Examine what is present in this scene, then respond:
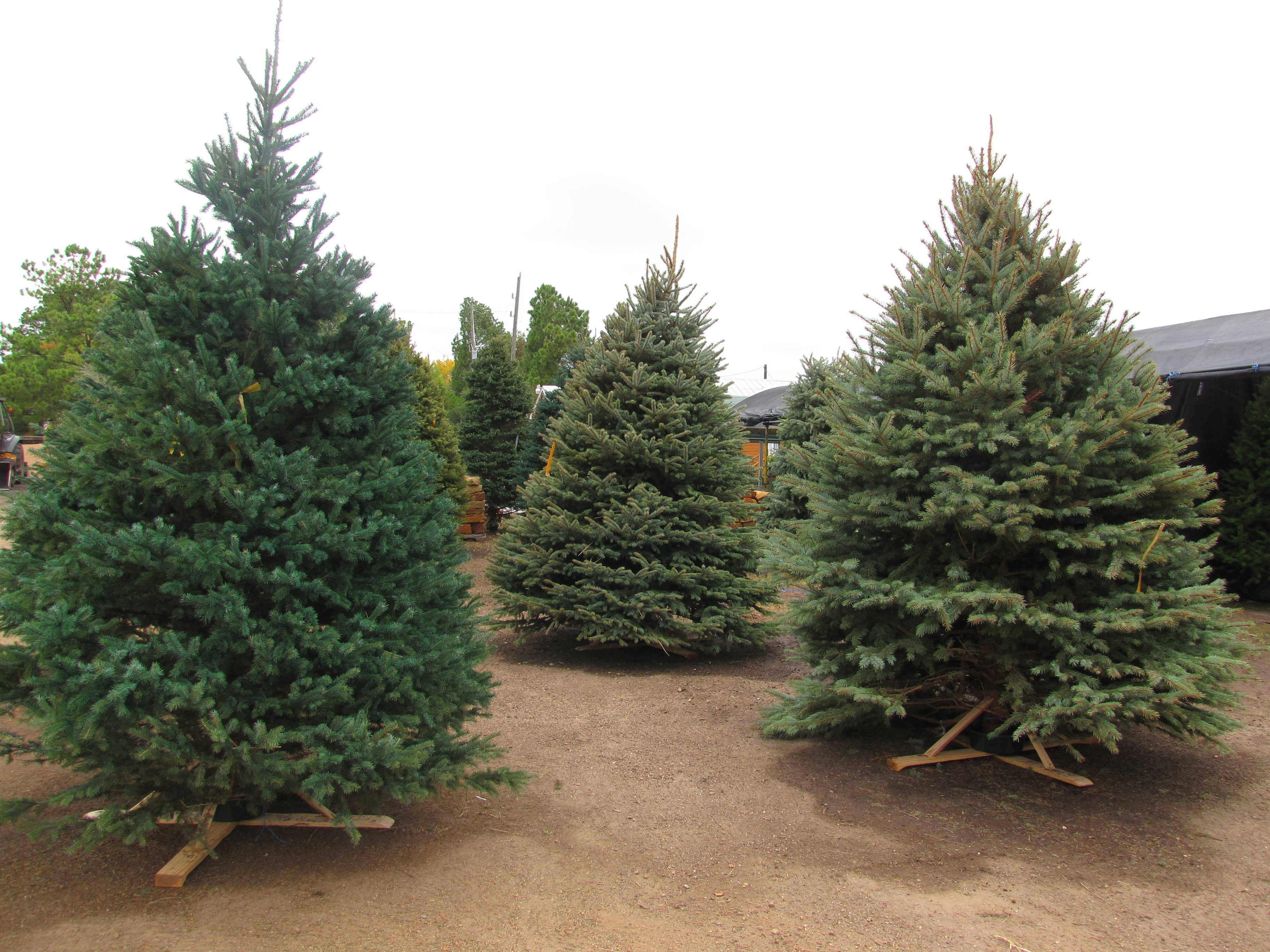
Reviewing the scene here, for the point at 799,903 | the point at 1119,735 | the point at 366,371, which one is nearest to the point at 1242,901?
the point at 1119,735

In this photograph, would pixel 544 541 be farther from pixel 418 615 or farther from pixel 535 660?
pixel 418 615

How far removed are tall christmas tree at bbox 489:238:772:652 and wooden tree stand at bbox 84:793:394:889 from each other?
3.77 metres

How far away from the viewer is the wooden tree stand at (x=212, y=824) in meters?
3.26

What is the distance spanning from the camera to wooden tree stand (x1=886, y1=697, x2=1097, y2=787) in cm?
466

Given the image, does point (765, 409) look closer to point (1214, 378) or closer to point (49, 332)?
point (1214, 378)

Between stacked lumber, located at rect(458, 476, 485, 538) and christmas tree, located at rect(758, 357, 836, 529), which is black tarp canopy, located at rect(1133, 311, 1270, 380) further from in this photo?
stacked lumber, located at rect(458, 476, 485, 538)

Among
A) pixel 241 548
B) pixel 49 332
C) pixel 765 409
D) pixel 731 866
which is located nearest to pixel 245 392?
pixel 241 548

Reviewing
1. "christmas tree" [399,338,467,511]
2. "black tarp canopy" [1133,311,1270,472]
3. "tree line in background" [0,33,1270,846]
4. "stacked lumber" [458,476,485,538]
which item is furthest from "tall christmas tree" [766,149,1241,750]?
"stacked lumber" [458,476,485,538]

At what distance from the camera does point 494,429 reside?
18859 millimetres

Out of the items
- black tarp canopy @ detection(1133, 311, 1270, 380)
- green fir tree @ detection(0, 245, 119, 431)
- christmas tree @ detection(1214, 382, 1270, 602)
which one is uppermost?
green fir tree @ detection(0, 245, 119, 431)

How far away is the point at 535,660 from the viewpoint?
313 inches

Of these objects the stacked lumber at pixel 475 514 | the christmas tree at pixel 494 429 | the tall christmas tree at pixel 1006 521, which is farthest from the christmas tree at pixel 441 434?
the tall christmas tree at pixel 1006 521

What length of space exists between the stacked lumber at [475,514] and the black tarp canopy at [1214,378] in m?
12.0

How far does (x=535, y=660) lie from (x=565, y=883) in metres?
4.49
